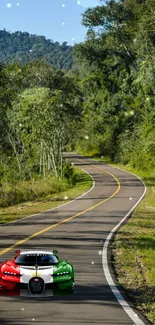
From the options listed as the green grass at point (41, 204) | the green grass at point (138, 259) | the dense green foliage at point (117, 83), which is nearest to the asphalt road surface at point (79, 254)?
the green grass at point (138, 259)

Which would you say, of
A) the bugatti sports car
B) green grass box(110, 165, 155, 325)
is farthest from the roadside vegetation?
the bugatti sports car

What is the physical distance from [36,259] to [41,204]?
27698mm

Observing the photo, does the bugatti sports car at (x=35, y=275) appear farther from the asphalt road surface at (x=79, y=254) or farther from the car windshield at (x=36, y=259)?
the asphalt road surface at (x=79, y=254)

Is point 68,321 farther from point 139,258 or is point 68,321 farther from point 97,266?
point 139,258

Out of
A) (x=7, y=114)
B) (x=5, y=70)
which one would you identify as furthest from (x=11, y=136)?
(x=5, y=70)

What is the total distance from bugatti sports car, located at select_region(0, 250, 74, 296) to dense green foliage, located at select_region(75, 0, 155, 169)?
5079 centimetres

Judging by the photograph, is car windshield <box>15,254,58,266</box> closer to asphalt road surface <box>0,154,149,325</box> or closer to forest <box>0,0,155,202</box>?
asphalt road surface <box>0,154,149,325</box>

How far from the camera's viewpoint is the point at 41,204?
35375 mm

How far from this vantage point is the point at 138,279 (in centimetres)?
1277

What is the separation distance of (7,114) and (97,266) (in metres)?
38.8

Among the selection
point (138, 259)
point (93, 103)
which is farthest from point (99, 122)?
point (138, 259)

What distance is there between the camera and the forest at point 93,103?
4897cm

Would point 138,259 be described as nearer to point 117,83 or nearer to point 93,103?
point 117,83

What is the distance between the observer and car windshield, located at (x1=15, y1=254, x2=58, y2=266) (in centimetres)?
770
